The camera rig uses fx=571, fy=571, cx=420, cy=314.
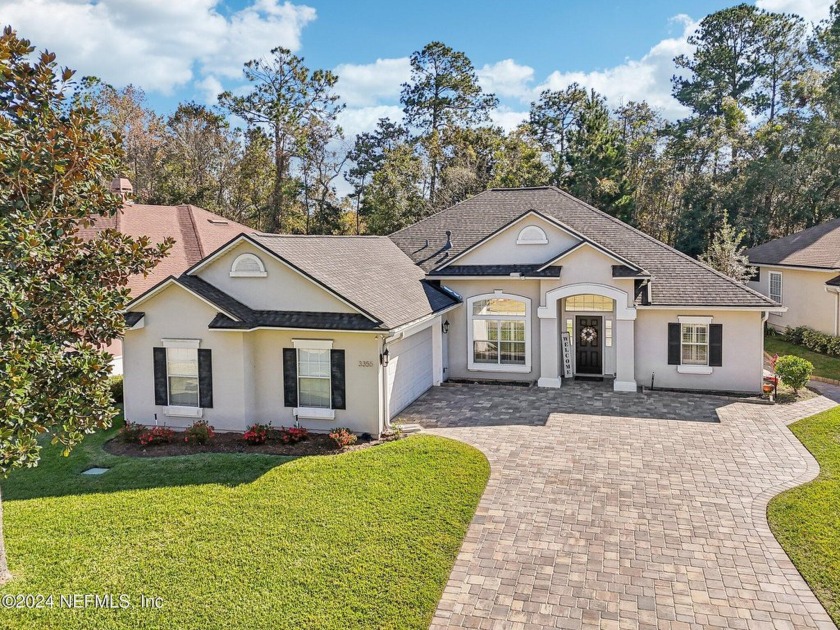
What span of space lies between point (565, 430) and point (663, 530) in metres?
5.14

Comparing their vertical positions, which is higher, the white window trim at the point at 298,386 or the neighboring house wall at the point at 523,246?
the neighboring house wall at the point at 523,246

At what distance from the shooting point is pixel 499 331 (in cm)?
1989

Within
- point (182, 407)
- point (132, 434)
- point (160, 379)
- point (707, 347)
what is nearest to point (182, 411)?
point (182, 407)

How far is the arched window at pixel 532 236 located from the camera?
19.6m

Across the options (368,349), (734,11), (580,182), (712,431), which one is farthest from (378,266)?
(734,11)

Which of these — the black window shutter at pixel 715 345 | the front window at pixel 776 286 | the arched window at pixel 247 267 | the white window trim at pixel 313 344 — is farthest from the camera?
the front window at pixel 776 286

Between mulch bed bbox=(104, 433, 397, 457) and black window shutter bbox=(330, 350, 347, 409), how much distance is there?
92cm

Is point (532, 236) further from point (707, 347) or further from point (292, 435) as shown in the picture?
point (292, 435)

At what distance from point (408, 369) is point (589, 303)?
7098 mm

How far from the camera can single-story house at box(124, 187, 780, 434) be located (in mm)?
14500

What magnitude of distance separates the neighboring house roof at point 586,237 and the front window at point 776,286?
12294 millimetres

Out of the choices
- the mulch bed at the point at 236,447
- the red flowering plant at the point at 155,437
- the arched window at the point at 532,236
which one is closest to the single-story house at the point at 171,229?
the red flowering plant at the point at 155,437

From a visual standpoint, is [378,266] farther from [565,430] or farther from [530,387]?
[565,430]

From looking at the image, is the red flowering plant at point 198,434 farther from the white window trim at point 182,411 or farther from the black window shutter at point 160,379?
the black window shutter at point 160,379
